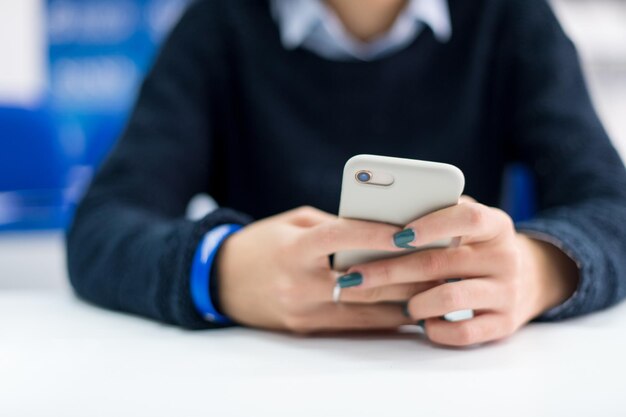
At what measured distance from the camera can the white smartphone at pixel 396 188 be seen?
425 millimetres

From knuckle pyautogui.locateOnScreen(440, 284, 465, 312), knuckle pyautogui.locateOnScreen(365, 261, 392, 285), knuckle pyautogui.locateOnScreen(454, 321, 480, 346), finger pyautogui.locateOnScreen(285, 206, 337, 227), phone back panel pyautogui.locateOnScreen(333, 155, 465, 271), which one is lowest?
knuckle pyautogui.locateOnScreen(454, 321, 480, 346)

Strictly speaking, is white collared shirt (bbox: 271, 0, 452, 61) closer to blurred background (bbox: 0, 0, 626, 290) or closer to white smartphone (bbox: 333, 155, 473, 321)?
white smartphone (bbox: 333, 155, 473, 321)

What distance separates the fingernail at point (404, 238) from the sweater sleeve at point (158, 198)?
189 millimetres

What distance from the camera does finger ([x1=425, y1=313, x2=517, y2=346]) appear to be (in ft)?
1.61

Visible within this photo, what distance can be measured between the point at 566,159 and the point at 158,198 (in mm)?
491

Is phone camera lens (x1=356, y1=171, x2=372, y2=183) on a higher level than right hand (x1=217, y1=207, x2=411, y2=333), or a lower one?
higher

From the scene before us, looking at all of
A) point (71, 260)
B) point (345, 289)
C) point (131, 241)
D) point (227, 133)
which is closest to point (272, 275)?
point (345, 289)

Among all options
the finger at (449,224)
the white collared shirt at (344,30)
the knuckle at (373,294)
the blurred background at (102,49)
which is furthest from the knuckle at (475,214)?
the blurred background at (102,49)

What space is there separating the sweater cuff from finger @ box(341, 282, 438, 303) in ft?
0.38

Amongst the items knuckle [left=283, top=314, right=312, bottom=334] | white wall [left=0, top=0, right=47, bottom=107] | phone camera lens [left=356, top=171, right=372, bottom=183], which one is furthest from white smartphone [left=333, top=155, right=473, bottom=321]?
white wall [left=0, top=0, right=47, bottom=107]

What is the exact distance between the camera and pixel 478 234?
472mm

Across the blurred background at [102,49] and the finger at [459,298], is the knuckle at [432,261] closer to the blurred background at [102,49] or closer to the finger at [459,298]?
the finger at [459,298]

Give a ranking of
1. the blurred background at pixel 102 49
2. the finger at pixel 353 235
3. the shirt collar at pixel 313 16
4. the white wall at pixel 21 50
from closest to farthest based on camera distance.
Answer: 1. the finger at pixel 353 235
2. the shirt collar at pixel 313 16
3. the blurred background at pixel 102 49
4. the white wall at pixel 21 50

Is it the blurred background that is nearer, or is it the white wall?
the blurred background
